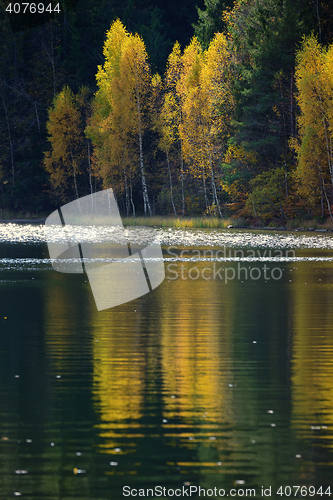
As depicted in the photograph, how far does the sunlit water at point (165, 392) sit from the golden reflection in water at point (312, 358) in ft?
0.08

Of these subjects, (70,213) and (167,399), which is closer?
(167,399)

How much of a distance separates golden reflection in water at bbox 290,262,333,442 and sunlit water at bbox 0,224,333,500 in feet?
0.08

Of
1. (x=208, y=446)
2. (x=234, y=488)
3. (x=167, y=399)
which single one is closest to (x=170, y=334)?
(x=167, y=399)

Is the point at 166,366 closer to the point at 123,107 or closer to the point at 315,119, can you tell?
the point at 315,119

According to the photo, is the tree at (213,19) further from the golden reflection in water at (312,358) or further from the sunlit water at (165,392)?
the sunlit water at (165,392)

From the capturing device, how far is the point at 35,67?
3130 inches

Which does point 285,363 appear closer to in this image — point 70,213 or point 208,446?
point 208,446

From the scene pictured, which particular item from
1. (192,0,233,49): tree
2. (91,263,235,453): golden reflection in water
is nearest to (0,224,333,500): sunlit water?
(91,263,235,453): golden reflection in water

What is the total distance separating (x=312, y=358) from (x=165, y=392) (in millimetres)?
2747

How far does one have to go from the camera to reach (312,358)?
35.9 ft

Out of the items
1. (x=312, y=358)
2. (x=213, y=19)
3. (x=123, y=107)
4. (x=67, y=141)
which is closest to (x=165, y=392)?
(x=312, y=358)

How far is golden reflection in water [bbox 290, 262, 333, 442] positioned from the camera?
7.95 m

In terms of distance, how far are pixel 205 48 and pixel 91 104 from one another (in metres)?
12.4

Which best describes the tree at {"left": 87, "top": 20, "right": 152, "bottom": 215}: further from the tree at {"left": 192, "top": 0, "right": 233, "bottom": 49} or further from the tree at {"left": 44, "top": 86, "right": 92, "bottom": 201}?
the tree at {"left": 192, "top": 0, "right": 233, "bottom": 49}
